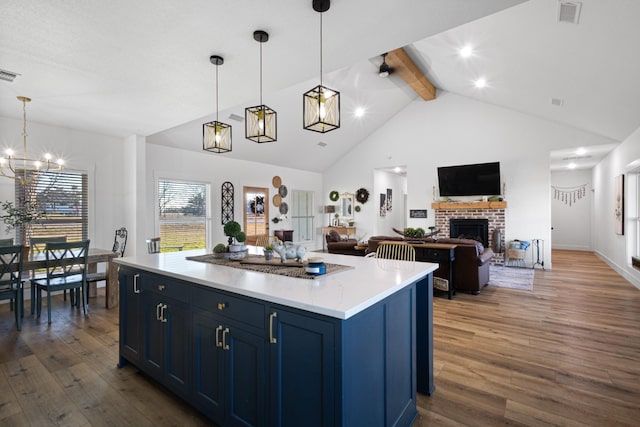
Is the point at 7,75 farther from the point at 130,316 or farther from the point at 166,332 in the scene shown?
the point at 166,332

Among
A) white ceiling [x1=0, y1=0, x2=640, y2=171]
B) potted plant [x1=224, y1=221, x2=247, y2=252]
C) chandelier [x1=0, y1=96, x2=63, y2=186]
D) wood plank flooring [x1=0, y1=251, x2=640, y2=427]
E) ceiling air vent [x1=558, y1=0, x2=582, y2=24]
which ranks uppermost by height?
ceiling air vent [x1=558, y1=0, x2=582, y2=24]

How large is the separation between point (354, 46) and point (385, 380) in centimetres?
259

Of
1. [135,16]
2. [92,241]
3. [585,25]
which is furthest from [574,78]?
[92,241]

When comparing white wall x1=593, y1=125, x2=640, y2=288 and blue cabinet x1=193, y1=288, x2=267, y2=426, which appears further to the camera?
white wall x1=593, y1=125, x2=640, y2=288

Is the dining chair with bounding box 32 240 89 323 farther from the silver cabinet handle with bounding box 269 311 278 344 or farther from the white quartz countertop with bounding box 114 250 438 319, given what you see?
the silver cabinet handle with bounding box 269 311 278 344

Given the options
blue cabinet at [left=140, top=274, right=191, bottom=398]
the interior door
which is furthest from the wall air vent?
the interior door

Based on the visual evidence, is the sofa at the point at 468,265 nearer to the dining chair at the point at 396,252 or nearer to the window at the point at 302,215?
the dining chair at the point at 396,252

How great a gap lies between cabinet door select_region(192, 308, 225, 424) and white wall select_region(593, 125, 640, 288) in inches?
253

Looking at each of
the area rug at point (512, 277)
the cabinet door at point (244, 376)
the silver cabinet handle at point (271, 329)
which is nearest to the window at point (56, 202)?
the cabinet door at point (244, 376)

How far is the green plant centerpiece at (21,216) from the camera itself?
4.04 m

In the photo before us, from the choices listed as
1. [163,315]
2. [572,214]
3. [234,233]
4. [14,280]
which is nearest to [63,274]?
[14,280]

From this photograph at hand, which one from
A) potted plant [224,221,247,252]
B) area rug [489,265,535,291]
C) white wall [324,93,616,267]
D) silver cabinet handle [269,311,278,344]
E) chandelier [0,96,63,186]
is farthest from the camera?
white wall [324,93,616,267]

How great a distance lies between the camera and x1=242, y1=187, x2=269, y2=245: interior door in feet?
26.2

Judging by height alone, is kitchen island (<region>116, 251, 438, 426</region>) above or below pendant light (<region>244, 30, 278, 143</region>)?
below
